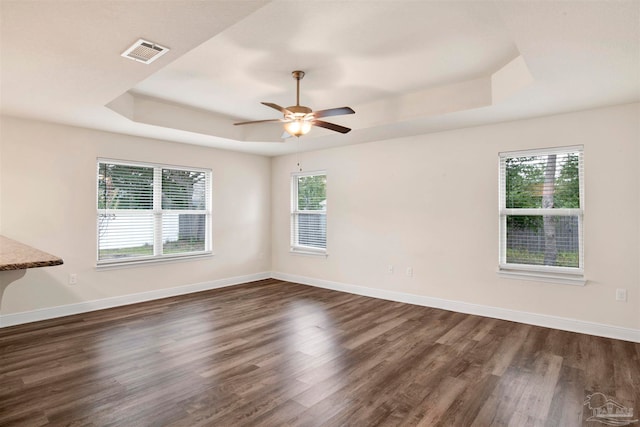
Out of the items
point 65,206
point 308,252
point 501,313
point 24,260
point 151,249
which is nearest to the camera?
point 24,260

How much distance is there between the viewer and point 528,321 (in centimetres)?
413

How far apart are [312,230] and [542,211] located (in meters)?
3.65

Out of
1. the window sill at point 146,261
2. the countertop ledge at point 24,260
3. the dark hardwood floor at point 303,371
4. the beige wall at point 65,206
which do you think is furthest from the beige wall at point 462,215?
the countertop ledge at point 24,260

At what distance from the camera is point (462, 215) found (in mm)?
4648

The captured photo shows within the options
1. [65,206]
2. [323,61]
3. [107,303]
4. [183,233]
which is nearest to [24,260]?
[323,61]

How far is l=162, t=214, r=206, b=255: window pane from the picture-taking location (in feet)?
18.0

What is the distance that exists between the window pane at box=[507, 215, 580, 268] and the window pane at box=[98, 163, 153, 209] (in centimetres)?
513

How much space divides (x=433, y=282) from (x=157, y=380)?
12.0 ft

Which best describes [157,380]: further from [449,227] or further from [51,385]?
[449,227]

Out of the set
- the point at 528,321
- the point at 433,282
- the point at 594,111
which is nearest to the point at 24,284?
the point at 433,282

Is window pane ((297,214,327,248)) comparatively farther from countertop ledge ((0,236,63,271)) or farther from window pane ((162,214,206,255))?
countertop ledge ((0,236,63,271))

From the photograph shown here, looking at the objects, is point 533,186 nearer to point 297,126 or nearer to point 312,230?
point 297,126

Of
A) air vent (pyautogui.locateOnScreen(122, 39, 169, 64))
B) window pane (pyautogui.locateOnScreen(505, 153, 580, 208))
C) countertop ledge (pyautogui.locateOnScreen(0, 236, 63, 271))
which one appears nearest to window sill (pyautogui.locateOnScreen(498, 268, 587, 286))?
window pane (pyautogui.locateOnScreen(505, 153, 580, 208))

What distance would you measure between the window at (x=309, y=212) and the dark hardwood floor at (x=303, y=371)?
80.8 inches
